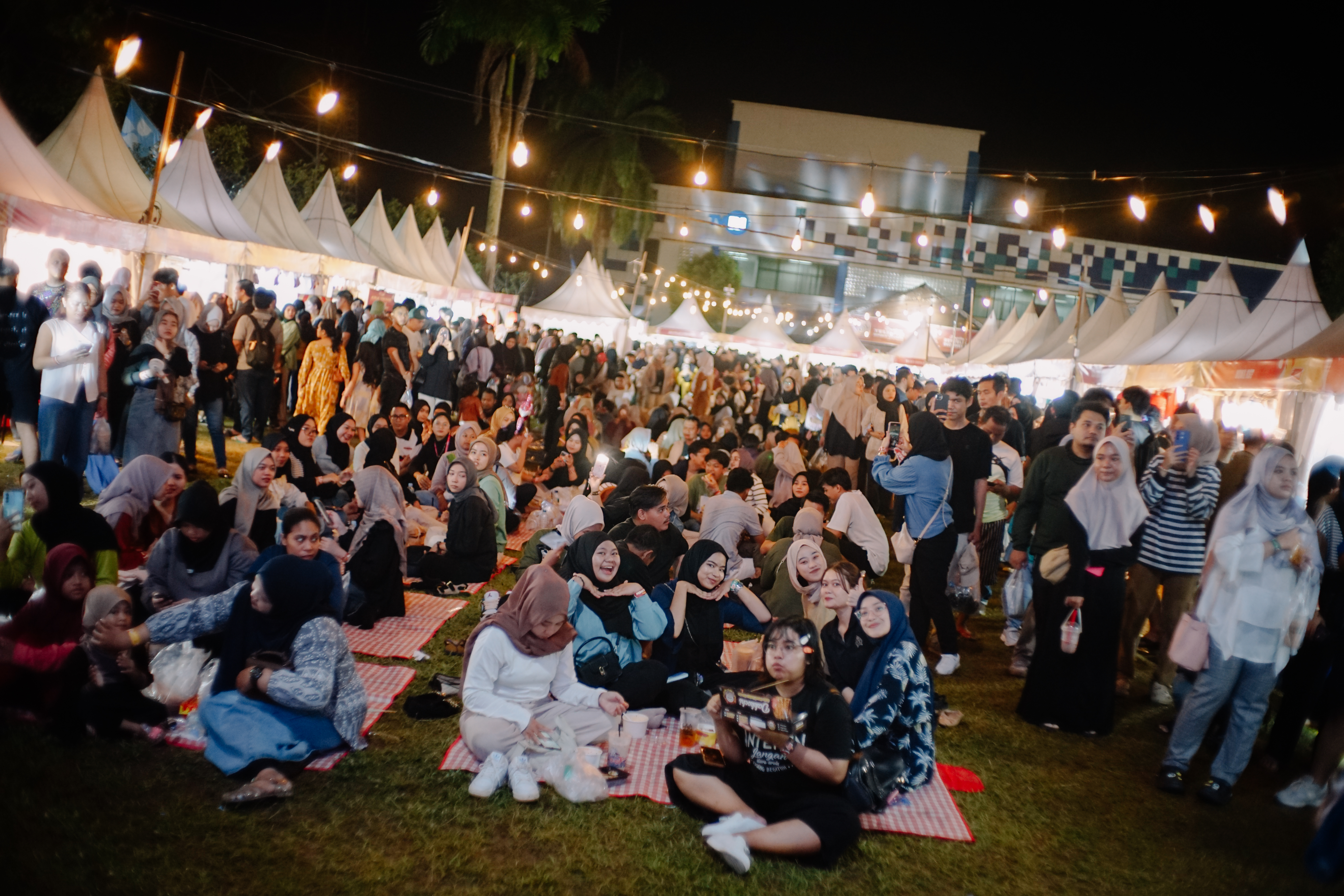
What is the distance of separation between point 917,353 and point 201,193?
64.9ft

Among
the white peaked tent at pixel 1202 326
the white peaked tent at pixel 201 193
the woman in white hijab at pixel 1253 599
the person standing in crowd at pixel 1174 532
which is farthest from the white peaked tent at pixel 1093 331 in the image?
the white peaked tent at pixel 201 193

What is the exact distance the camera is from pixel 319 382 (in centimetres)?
1002

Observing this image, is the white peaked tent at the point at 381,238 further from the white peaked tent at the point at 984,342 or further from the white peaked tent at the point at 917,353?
the white peaked tent at the point at 917,353

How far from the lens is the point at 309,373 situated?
10055 millimetres

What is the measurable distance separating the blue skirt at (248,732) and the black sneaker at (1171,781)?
3.99 metres

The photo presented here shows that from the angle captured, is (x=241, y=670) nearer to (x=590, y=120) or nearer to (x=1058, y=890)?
(x=1058, y=890)

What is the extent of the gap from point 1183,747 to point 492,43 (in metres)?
22.6

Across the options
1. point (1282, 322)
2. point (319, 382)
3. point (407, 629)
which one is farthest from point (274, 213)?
point (1282, 322)

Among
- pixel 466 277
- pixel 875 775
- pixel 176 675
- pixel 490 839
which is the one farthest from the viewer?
pixel 466 277

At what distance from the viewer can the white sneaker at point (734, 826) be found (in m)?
3.36

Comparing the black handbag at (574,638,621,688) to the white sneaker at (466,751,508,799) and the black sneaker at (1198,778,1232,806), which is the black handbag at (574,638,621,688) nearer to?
the white sneaker at (466,751,508,799)

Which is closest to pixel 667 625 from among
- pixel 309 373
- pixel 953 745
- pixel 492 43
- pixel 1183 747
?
pixel 953 745

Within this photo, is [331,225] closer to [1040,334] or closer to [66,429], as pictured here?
[66,429]

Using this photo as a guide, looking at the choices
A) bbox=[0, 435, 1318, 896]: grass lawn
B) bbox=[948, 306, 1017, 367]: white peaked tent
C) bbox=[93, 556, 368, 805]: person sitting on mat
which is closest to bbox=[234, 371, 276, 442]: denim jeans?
bbox=[93, 556, 368, 805]: person sitting on mat
